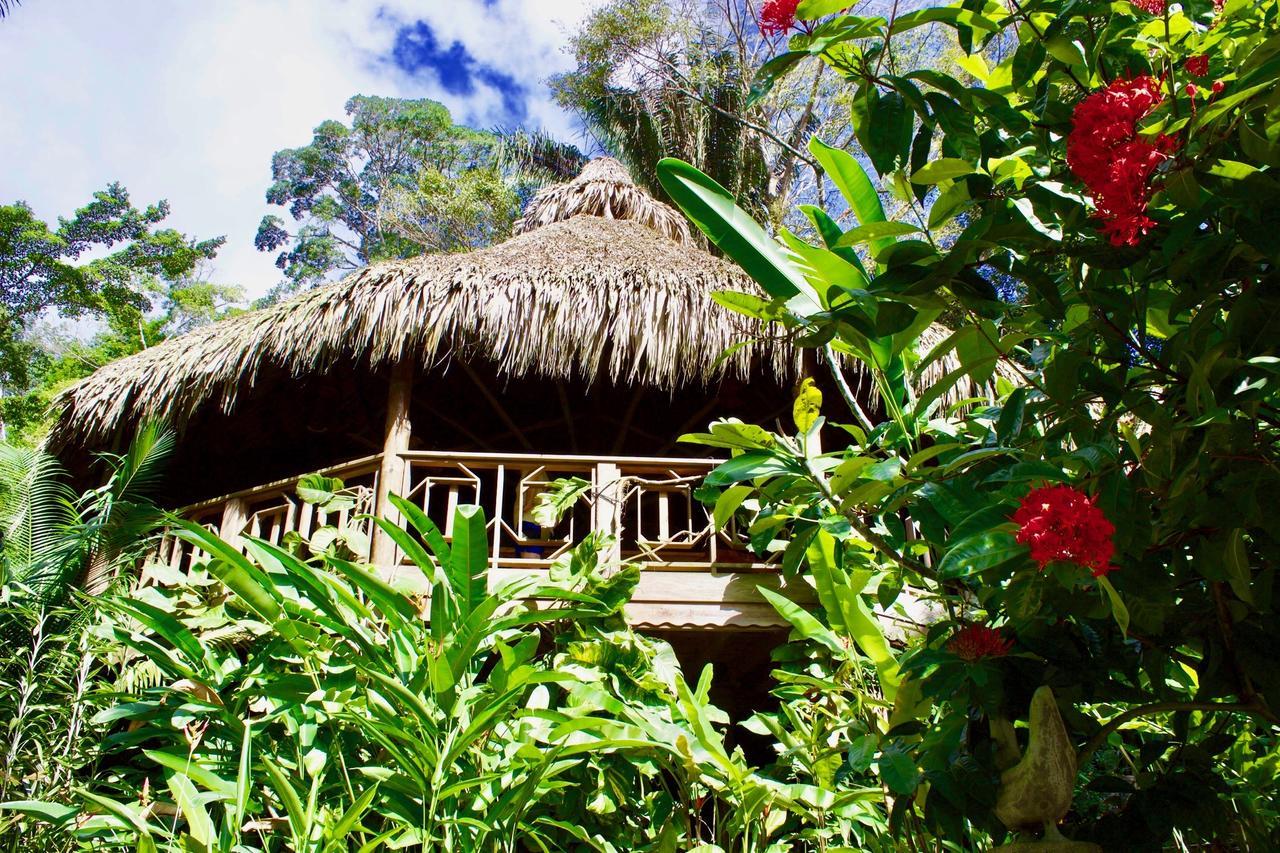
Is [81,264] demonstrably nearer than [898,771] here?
No

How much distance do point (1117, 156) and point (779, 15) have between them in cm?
47

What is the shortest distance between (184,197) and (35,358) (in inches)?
196

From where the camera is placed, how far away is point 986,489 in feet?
4.89

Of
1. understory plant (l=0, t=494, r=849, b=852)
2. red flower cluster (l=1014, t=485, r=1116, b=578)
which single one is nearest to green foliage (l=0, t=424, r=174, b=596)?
understory plant (l=0, t=494, r=849, b=852)

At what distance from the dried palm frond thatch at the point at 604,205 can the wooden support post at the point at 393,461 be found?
3.23 metres

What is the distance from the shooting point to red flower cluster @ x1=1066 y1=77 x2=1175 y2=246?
3.43 feet

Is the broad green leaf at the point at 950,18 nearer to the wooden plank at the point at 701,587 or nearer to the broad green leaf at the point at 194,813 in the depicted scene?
the broad green leaf at the point at 194,813

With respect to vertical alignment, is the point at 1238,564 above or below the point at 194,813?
above

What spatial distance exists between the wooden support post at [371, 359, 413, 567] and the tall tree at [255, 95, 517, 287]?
1280cm

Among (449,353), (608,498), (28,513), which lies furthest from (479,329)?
(28,513)

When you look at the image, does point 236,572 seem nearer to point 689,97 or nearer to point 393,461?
point 393,461

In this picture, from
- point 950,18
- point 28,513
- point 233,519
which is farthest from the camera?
point 233,519

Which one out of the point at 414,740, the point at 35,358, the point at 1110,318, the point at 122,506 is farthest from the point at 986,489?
the point at 35,358

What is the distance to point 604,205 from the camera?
291 inches
